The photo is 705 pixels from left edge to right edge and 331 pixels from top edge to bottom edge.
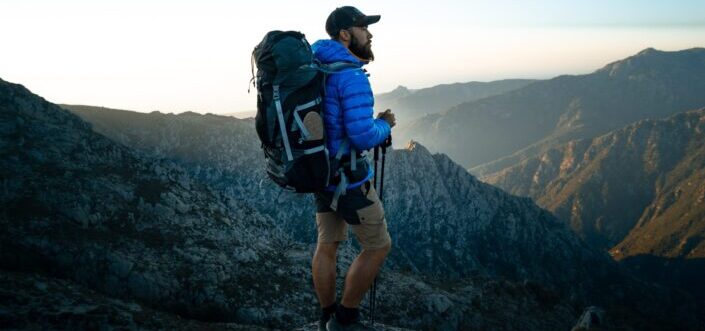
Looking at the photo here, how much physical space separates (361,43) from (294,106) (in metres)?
1.31

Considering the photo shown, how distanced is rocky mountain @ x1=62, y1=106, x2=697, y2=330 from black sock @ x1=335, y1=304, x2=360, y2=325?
5588 mm

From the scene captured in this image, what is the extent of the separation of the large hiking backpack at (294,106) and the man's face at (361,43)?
0.53 metres

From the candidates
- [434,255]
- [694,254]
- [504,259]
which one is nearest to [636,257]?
[694,254]

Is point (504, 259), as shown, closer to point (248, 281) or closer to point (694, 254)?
point (248, 281)

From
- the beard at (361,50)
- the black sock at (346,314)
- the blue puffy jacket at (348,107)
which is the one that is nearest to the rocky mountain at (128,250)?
the black sock at (346,314)

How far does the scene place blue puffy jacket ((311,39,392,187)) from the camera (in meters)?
4.80

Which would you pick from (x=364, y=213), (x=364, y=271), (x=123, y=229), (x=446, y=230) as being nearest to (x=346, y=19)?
(x=364, y=213)

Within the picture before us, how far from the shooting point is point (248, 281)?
15875mm

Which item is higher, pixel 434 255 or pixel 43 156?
pixel 43 156

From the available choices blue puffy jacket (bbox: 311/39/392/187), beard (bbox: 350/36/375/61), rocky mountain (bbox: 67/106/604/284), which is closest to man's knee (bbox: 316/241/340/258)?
blue puffy jacket (bbox: 311/39/392/187)

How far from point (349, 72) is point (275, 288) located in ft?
43.5

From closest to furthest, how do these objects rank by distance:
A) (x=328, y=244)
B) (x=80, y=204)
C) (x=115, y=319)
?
1. (x=328, y=244)
2. (x=115, y=319)
3. (x=80, y=204)

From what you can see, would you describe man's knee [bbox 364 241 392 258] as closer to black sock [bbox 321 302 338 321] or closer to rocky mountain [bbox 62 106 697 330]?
black sock [bbox 321 302 338 321]

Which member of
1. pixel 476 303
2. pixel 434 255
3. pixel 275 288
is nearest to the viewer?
pixel 275 288
